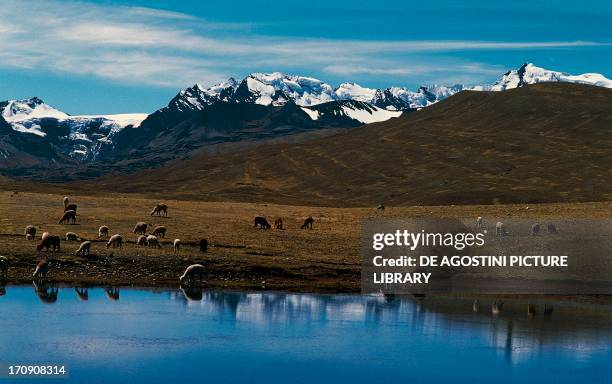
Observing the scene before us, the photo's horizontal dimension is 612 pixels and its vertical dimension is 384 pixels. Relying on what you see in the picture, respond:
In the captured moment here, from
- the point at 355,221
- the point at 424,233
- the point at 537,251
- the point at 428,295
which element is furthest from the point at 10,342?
the point at 355,221

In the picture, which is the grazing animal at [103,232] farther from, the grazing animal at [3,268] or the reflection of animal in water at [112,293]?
the reflection of animal in water at [112,293]

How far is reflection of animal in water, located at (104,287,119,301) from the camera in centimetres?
4889

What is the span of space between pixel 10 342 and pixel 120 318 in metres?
7.64

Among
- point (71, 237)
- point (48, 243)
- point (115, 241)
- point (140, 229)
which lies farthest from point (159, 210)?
point (48, 243)

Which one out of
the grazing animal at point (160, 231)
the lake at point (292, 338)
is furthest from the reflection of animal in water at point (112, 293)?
the grazing animal at point (160, 231)

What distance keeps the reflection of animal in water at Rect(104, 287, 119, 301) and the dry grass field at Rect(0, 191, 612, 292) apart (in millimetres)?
1836

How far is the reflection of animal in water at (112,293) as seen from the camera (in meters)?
48.9

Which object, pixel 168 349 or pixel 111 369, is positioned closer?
pixel 111 369

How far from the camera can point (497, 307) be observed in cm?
5041

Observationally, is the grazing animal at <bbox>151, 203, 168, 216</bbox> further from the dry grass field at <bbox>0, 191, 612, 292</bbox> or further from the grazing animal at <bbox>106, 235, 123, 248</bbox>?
the grazing animal at <bbox>106, 235, 123, 248</bbox>

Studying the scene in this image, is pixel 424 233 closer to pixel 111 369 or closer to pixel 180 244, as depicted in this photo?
pixel 180 244

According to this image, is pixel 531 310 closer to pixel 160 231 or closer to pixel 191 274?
pixel 191 274

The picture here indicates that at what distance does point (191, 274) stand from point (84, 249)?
8011 millimetres

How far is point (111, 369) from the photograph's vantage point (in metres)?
31.8
